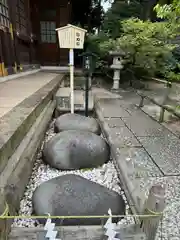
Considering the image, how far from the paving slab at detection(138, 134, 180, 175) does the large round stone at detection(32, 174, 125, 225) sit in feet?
2.53

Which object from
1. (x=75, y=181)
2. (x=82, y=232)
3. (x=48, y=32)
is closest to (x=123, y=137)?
(x=75, y=181)

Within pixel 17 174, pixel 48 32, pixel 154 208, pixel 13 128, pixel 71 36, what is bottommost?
pixel 17 174

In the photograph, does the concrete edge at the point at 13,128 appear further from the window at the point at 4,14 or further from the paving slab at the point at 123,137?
the window at the point at 4,14

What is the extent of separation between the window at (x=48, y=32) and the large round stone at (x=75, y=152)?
29.5 feet

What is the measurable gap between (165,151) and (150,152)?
20 cm

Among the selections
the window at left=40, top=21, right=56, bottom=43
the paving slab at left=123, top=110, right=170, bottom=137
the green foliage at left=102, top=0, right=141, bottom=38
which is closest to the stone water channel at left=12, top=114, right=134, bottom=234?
the paving slab at left=123, top=110, right=170, bottom=137

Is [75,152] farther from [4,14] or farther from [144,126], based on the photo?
[4,14]

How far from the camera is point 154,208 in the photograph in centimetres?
100

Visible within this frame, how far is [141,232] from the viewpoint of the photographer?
1104mm

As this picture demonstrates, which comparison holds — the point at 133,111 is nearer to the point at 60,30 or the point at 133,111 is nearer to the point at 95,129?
the point at 95,129

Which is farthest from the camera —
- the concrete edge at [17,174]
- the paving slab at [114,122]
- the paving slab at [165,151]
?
the paving slab at [114,122]

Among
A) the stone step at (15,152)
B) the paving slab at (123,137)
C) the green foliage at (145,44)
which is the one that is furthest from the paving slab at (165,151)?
the green foliage at (145,44)

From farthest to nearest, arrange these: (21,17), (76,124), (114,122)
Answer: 1. (21,17)
2. (114,122)
3. (76,124)

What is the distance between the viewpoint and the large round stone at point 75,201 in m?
1.38
